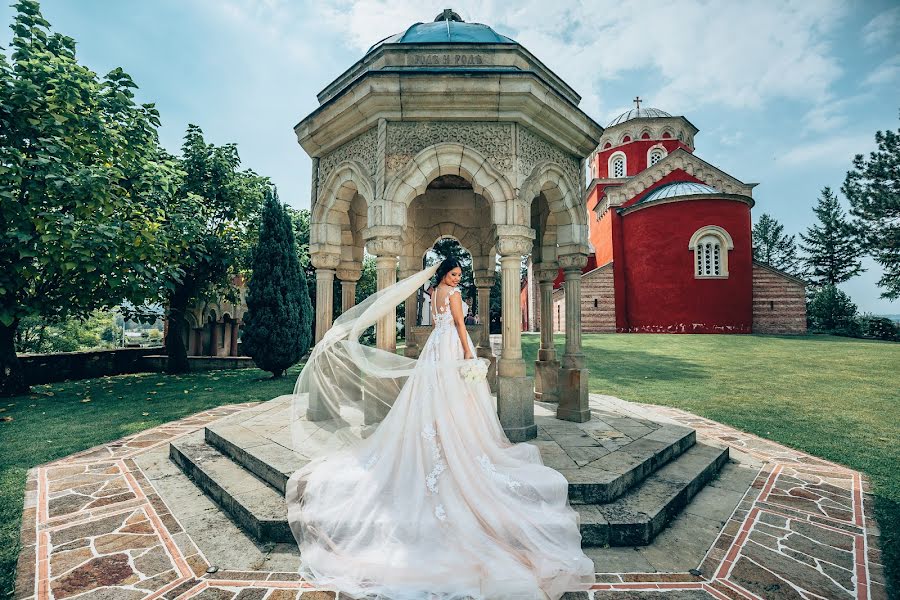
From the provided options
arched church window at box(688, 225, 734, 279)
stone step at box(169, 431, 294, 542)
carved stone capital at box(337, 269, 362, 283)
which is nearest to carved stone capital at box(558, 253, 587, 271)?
carved stone capital at box(337, 269, 362, 283)

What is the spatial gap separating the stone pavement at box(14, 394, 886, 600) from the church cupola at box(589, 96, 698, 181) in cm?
2779

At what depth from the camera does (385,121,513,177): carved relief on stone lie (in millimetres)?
5086

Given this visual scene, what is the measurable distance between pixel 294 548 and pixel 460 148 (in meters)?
4.46

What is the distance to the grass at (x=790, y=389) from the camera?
5.50 meters

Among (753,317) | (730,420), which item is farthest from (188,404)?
(753,317)

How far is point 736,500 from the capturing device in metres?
4.21

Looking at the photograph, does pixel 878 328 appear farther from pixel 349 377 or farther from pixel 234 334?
pixel 234 334

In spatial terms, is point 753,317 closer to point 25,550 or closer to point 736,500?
point 736,500

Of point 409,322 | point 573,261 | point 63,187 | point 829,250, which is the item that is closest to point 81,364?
point 63,187

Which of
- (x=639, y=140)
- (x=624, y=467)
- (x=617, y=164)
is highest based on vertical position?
(x=639, y=140)

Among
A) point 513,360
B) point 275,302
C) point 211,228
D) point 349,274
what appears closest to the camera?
point 513,360

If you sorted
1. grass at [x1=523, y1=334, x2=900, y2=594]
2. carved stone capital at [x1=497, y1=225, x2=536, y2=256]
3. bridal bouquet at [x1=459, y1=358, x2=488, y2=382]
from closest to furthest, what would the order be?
bridal bouquet at [x1=459, y1=358, x2=488, y2=382] < carved stone capital at [x1=497, y1=225, x2=536, y2=256] < grass at [x1=523, y1=334, x2=900, y2=594]

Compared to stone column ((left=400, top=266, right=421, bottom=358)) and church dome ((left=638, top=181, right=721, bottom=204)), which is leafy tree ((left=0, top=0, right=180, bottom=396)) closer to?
stone column ((left=400, top=266, right=421, bottom=358))

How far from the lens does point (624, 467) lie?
4.13 m
